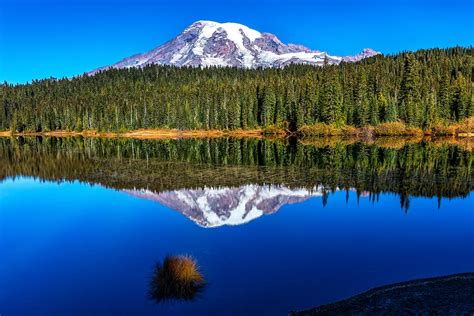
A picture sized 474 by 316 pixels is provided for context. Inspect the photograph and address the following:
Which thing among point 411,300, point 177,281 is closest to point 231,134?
point 177,281

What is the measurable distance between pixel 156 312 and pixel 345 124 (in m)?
110

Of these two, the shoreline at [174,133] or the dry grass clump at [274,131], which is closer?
the dry grass clump at [274,131]

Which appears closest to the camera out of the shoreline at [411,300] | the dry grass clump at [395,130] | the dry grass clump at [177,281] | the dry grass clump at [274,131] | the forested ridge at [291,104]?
the shoreline at [411,300]

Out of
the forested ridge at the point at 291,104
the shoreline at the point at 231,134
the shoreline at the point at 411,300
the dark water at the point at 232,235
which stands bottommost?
the dark water at the point at 232,235

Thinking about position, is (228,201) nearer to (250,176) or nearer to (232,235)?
(232,235)

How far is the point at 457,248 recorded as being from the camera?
21234mm

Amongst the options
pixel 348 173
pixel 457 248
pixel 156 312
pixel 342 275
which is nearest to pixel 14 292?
pixel 156 312

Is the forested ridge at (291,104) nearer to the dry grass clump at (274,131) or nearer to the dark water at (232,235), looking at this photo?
the dry grass clump at (274,131)

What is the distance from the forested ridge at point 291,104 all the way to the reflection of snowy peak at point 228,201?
84320mm

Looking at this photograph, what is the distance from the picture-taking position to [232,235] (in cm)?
2367

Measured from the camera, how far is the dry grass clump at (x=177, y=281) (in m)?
15.8

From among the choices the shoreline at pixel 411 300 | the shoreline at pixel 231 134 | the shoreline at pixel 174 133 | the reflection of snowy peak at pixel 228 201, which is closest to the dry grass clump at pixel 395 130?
the shoreline at pixel 231 134

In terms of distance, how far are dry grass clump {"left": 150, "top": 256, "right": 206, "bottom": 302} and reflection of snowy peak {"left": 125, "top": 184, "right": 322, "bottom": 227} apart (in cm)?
880

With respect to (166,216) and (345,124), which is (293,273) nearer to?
(166,216)
